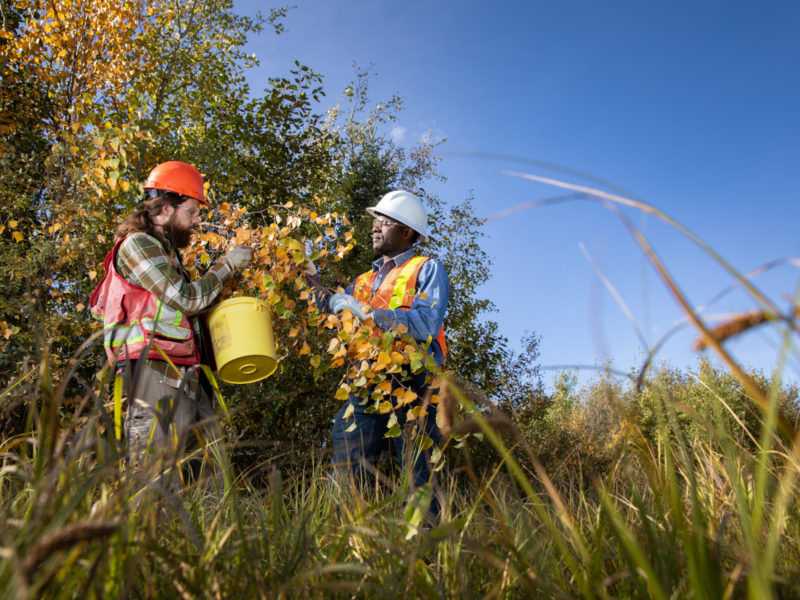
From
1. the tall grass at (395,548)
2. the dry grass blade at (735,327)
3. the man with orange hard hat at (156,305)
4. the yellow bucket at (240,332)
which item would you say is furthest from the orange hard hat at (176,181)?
the dry grass blade at (735,327)

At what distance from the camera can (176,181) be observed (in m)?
3.13

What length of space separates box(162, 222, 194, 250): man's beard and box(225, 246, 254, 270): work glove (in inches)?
12.0

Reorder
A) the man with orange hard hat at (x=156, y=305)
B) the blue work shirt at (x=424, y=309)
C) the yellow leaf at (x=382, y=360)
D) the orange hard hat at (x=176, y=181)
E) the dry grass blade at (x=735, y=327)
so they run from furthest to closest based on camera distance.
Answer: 1. the orange hard hat at (x=176, y=181)
2. the blue work shirt at (x=424, y=309)
3. the yellow leaf at (x=382, y=360)
4. the man with orange hard hat at (x=156, y=305)
5. the dry grass blade at (x=735, y=327)

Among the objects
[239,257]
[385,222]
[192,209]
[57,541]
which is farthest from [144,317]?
[57,541]

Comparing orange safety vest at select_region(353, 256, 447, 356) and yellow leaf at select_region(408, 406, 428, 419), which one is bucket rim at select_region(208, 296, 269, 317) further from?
yellow leaf at select_region(408, 406, 428, 419)

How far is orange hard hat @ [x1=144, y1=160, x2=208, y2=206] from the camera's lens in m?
3.12

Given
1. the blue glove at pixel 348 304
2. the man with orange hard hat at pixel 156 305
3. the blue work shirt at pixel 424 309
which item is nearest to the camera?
the man with orange hard hat at pixel 156 305

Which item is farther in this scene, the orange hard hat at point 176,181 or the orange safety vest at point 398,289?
the orange safety vest at point 398,289

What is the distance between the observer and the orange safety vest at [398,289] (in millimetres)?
3369

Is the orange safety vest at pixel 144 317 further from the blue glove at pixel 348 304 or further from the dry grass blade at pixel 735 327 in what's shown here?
the dry grass blade at pixel 735 327

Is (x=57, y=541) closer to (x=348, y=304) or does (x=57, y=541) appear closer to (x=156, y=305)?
→ (x=156, y=305)

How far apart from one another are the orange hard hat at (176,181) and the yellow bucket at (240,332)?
0.75 metres

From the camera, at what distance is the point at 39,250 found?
4961 mm

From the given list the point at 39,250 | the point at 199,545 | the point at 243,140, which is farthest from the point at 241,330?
the point at 243,140
